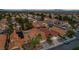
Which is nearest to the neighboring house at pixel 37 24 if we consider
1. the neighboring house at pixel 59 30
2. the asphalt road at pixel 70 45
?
the neighboring house at pixel 59 30

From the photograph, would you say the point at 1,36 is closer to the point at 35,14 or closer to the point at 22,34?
the point at 22,34

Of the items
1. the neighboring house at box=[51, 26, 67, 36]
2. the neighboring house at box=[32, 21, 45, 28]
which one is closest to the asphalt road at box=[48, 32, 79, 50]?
the neighboring house at box=[51, 26, 67, 36]

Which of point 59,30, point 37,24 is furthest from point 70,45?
point 37,24

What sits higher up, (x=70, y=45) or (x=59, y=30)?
(x=59, y=30)

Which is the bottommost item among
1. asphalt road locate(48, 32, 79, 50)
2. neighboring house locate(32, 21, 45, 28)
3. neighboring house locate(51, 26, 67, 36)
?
asphalt road locate(48, 32, 79, 50)

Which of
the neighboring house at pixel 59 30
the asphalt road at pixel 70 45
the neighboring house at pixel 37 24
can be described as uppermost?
the neighboring house at pixel 37 24

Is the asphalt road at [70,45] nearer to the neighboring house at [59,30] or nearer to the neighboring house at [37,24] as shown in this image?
the neighboring house at [59,30]

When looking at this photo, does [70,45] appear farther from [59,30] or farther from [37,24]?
[37,24]

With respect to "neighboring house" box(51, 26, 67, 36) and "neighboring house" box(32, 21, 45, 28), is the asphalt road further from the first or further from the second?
"neighboring house" box(32, 21, 45, 28)

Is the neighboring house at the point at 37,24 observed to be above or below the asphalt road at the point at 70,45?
above

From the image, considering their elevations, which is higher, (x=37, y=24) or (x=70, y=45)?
(x=37, y=24)
